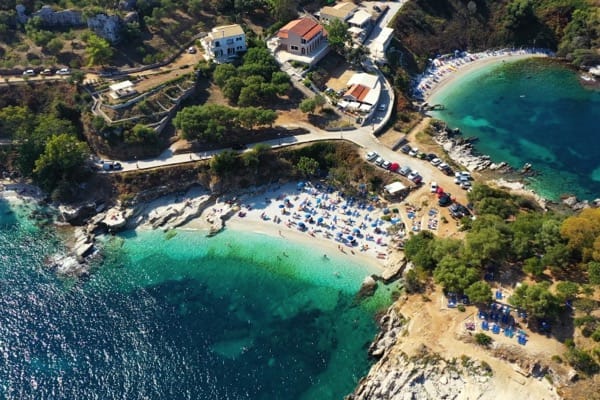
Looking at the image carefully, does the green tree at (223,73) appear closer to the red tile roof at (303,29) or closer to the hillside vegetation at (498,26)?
the red tile roof at (303,29)

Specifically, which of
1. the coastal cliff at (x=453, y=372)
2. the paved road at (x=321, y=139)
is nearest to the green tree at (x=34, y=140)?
the paved road at (x=321, y=139)

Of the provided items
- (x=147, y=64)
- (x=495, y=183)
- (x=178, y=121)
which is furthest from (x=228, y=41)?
(x=495, y=183)

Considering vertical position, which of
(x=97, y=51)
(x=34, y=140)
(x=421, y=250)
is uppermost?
A: (x=97, y=51)

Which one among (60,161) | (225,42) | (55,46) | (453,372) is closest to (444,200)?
(453,372)

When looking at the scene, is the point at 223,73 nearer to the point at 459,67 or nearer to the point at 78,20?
the point at 78,20

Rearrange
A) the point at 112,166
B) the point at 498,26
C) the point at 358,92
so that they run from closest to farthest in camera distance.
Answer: the point at 112,166
the point at 358,92
the point at 498,26

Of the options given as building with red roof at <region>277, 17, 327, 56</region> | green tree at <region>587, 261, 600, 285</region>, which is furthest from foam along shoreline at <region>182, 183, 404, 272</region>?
building with red roof at <region>277, 17, 327, 56</region>
